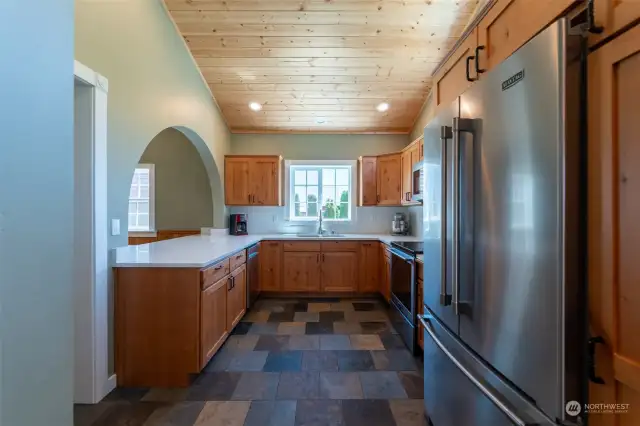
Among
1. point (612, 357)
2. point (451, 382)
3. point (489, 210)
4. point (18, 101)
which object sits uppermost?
point (18, 101)

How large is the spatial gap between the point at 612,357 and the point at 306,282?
155 inches

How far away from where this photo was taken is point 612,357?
78 cm

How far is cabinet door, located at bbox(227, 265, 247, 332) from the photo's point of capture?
2957 mm

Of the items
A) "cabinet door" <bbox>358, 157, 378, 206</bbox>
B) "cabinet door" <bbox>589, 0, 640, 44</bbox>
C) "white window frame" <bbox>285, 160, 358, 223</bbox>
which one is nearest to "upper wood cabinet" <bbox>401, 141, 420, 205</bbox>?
"cabinet door" <bbox>358, 157, 378, 206</bbox>

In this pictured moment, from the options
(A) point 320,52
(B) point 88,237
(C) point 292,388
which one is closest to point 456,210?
(C) point 292,388

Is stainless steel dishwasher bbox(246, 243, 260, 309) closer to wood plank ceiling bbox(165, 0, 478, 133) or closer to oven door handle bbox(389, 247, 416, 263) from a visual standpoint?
oven door handle bbox(389, 247, 416, 263)

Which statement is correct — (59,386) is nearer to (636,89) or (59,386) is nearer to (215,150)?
(636,89)

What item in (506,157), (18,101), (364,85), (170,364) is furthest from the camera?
(364,85)

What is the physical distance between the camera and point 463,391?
1.32 m

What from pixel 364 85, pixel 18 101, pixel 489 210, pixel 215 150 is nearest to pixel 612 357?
pixel 489 210

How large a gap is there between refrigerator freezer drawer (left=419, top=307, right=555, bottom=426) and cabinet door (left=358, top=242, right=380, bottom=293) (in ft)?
8.86

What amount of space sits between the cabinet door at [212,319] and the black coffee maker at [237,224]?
2019 millimetres

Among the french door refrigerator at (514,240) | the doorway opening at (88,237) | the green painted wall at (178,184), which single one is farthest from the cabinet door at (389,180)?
the doorway opening at (88,237)
